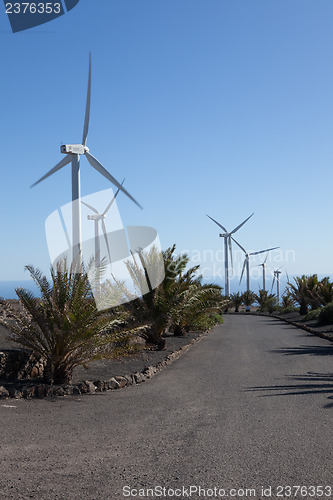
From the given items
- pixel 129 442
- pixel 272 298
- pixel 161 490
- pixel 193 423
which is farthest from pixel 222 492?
pixel 272 298

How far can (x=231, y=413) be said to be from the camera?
303 inches

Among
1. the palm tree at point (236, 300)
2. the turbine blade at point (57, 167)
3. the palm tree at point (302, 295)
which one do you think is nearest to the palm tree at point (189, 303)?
the turbine blade at point (57, 167)

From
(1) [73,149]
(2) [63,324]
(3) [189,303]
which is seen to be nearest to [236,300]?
(3) [189,303]

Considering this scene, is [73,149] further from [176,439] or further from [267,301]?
[267,301]

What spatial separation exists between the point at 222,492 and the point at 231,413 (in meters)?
3.16

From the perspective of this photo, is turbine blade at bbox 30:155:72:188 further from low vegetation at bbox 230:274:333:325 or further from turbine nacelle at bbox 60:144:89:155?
low vegetation at bbox 230:274:333:325

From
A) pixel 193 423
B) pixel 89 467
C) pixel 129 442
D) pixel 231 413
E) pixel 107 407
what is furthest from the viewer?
pixel 107 407

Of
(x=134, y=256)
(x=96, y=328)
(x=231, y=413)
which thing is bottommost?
(x=231, y=413)

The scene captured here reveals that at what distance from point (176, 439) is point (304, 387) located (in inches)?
174

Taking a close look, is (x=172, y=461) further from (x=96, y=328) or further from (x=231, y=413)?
(x=96, y=328)

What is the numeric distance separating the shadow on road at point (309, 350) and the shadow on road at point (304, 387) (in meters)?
4.36

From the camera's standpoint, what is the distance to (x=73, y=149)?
18219 mm

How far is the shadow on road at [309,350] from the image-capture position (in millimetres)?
15356

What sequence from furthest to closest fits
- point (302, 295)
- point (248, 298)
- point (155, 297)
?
point (248, 298)
point (302, 295)
point (155, 297)
